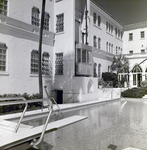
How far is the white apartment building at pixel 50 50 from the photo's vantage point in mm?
11141

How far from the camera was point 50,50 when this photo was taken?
14672 millimetres

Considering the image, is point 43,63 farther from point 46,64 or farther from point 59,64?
point 59,64

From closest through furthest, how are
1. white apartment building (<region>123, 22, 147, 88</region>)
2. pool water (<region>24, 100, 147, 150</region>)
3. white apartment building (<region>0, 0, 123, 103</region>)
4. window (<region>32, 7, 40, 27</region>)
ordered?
pool water (<region>24, 100, 147, 150</region>) < white apartment building (<region>0, 0, 123, 103</region>) < window (<region>32, 7, 40, 27</region>) < white apartment building (<region>123, 22, 147, 88</region>)

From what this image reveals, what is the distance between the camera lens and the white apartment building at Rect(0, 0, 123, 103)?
11.1 m

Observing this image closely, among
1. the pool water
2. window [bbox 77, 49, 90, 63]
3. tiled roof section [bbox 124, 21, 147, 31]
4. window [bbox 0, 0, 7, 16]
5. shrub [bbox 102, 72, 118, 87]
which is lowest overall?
the pool water

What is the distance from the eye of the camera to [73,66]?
14.0 metres

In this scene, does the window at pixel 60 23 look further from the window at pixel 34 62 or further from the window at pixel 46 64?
the window at pixel 34 62

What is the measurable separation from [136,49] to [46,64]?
1956cm

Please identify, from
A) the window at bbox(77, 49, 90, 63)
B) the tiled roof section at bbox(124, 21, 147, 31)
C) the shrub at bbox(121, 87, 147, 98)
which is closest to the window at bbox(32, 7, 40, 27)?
the window at bbox(77, 49, 90, 63)

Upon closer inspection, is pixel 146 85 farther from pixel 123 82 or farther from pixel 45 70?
pixel 45 70

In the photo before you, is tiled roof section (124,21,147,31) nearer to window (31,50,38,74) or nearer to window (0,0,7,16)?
window (31,50,38,74)

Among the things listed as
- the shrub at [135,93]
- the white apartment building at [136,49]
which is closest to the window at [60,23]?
the shrub at [135,93]

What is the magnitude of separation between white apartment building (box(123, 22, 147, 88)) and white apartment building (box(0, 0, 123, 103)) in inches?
369

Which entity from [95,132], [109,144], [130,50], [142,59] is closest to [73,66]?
[95,132]
